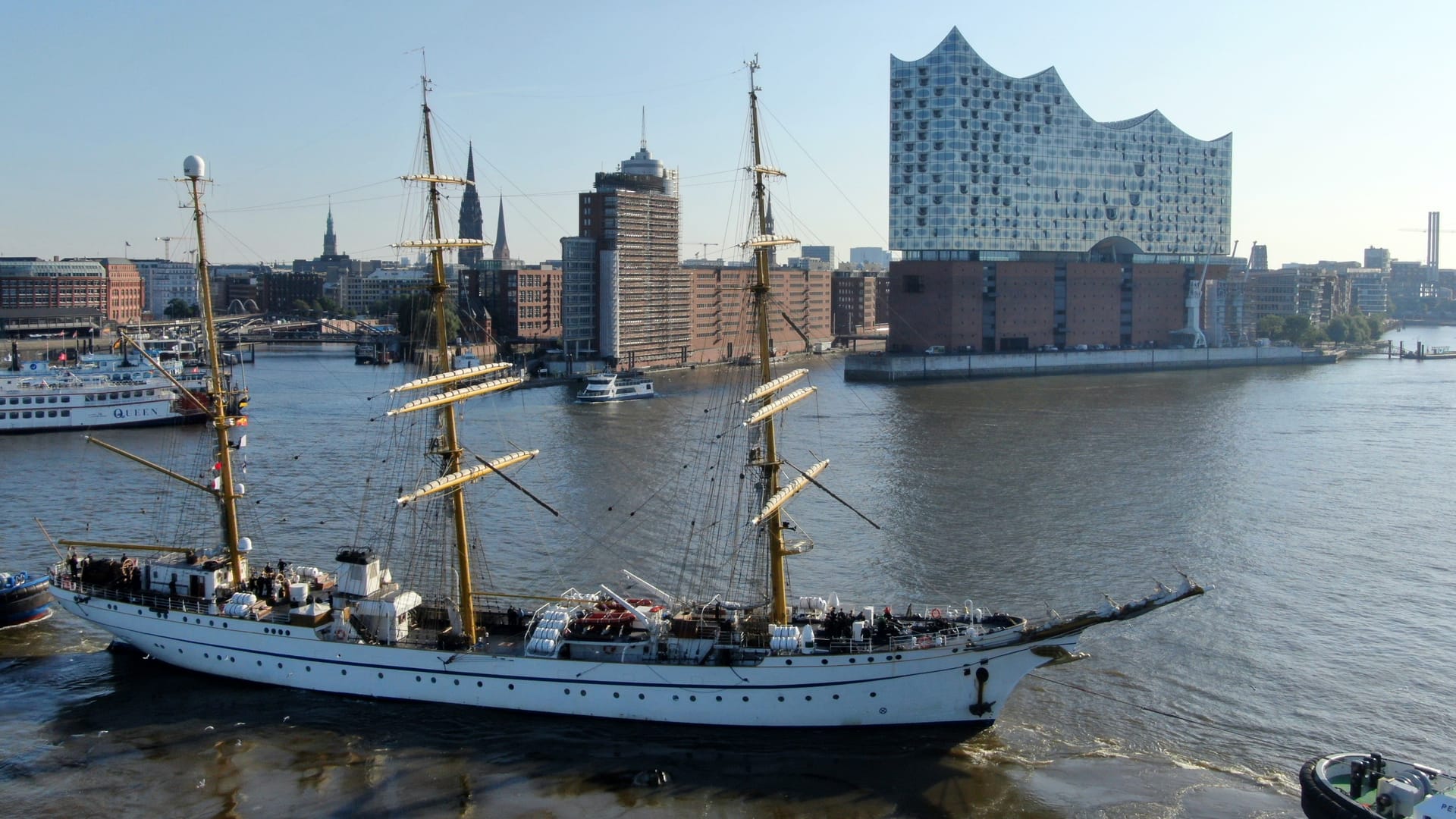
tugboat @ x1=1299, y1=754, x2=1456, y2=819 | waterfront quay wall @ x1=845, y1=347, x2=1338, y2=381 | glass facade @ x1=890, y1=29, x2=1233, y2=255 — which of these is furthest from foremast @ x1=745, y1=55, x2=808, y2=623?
glass facade @ x1=890, y1=29, x2=1233, y2=255

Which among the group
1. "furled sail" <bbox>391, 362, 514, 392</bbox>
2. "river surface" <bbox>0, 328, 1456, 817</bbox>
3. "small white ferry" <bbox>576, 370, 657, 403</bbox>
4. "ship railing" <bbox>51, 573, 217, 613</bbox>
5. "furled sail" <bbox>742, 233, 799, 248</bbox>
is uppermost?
"furled sail" <bbox>742, 233, 799, 248</bbox>

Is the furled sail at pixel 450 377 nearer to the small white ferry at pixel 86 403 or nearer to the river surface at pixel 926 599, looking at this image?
the river surface at pixel 926 599

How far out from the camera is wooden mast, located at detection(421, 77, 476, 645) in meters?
15.4

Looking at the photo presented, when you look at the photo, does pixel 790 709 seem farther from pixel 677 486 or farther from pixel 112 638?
pixel 677 486

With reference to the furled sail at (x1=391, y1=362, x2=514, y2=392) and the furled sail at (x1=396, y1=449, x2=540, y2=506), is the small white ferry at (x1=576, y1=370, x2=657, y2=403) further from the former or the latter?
the furled sail at (x1=391, y1=362, x2=514, y2=392)

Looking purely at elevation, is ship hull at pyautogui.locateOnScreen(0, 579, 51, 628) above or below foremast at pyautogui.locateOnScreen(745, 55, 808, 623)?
below

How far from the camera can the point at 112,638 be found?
1808 centimetres

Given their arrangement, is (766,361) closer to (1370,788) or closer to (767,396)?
(767,396)

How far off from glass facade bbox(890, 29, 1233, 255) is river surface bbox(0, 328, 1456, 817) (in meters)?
29.9

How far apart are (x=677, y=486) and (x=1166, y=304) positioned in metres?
53.9

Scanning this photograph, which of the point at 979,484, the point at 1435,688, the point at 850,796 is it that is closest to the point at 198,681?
the point at 850,796

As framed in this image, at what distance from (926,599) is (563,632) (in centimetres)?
689

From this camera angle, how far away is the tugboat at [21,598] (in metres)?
18.2

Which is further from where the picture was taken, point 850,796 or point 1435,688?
point 1435,688
